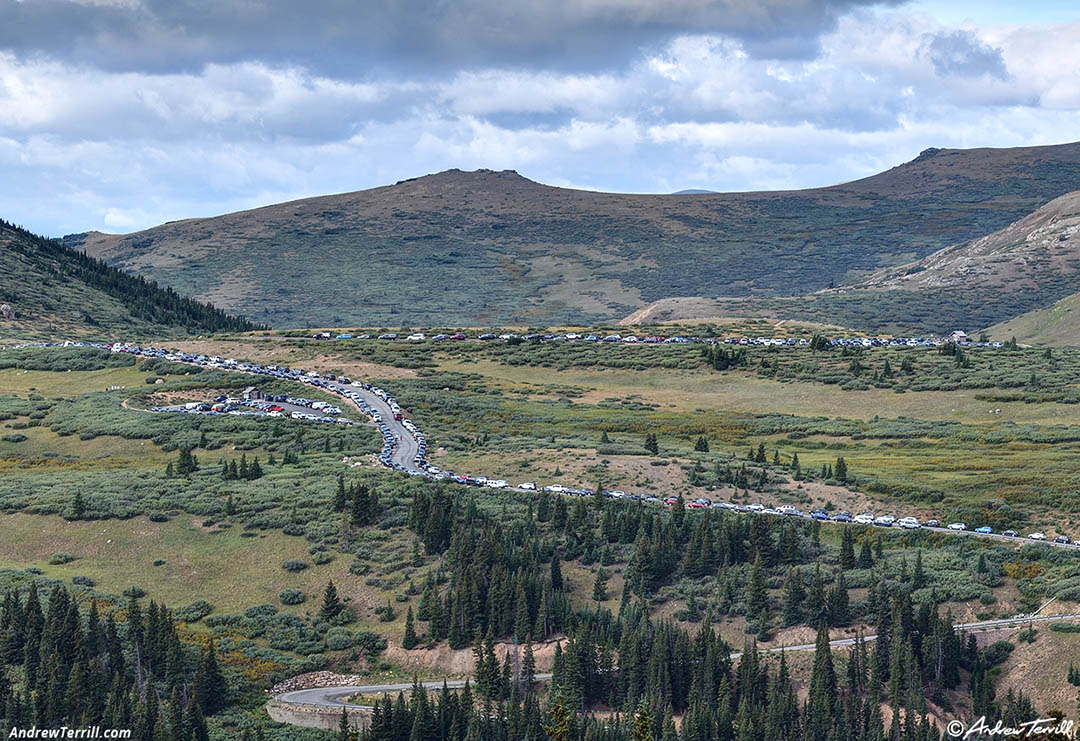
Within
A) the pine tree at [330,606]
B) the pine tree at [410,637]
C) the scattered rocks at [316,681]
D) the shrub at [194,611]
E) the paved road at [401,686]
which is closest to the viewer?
the paved road at [401,686]

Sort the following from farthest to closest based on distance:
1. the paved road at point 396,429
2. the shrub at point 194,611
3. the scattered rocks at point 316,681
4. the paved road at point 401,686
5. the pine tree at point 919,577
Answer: the paved road at point 396,429 → the shrub at point 194,611 → the pine tree at point 919,577 → the scattered rocks at point 316,681 → the paved road at point 401,686

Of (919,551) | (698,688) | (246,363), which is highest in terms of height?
(246,363)

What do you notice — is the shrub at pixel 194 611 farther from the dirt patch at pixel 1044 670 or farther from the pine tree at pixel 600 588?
the dirt patch at pixel 1044 670

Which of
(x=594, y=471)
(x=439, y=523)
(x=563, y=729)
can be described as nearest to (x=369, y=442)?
(x=594, y=471)

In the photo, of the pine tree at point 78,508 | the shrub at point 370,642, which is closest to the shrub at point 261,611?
the shrub at point 370,642

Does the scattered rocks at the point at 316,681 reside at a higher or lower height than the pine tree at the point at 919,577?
lower

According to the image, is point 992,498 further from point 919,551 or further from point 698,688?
point 698,688

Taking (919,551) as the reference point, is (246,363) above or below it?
above
